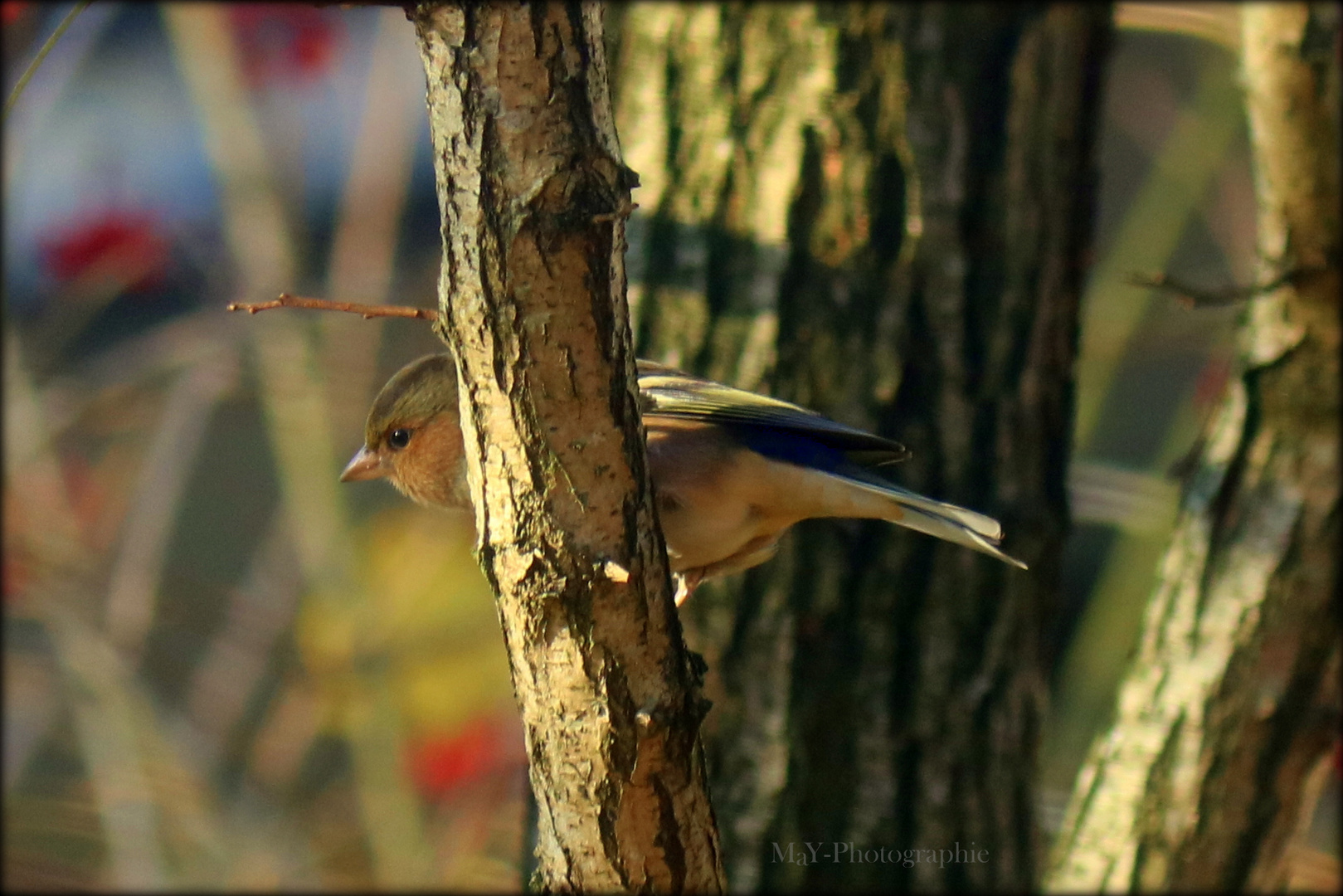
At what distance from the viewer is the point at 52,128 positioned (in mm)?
7031

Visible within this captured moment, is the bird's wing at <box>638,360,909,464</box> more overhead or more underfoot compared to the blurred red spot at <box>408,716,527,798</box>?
more overhead

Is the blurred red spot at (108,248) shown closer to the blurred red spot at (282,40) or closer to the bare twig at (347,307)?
the blurred red spot at (282,40)

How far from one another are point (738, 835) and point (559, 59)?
202 cm

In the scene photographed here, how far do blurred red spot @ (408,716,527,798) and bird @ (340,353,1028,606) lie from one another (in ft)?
8.94

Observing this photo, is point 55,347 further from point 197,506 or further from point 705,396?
point 197,506

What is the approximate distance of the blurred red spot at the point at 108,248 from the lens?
5.22m

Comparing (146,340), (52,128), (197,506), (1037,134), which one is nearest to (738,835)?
(1037,134)

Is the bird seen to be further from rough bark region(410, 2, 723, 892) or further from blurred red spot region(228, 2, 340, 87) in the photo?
blurred red spot region(228, 2, 340, 87)

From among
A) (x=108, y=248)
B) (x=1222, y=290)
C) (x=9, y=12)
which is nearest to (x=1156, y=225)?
(x=1222, y=290)

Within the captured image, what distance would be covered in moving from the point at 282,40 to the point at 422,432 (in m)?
3.05

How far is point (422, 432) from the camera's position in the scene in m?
2.86

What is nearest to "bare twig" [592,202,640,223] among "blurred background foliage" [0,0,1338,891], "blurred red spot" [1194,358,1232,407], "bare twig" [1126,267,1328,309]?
"bare twig" [1126,267,1328,309]

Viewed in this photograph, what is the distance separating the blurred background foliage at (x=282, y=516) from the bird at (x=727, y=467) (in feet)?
3.88

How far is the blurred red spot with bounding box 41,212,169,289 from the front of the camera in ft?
17.1
